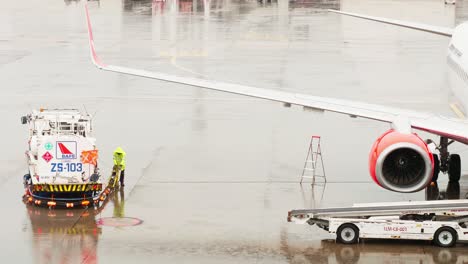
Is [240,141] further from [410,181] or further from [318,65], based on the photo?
[318,65]

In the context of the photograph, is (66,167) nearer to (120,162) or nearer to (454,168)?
(120,162)

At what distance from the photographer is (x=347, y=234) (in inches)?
987

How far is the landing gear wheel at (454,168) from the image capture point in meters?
31.0

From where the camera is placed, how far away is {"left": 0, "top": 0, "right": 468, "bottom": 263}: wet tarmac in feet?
82.3

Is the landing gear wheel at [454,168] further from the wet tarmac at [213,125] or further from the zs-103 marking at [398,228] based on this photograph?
the zs-103 marking at [398,228]

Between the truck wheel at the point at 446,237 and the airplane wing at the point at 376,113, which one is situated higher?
the airplane wing at the point at 376,113

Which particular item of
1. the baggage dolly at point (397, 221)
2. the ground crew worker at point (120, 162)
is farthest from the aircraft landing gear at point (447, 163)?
the ground crew worker at point (120, 162)

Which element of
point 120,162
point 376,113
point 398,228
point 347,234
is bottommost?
point 347,234

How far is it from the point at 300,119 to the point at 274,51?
60.0 ft

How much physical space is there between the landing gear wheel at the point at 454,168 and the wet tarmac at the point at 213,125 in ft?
1.04

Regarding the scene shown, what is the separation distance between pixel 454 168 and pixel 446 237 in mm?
6512

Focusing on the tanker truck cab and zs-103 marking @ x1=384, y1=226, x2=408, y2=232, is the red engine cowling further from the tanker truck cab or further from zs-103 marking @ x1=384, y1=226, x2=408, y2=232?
the tanker truck cab

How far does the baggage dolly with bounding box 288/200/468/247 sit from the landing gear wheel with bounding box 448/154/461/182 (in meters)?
5.54

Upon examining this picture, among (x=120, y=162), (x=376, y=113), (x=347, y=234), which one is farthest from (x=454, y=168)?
(x=120, y=162)
